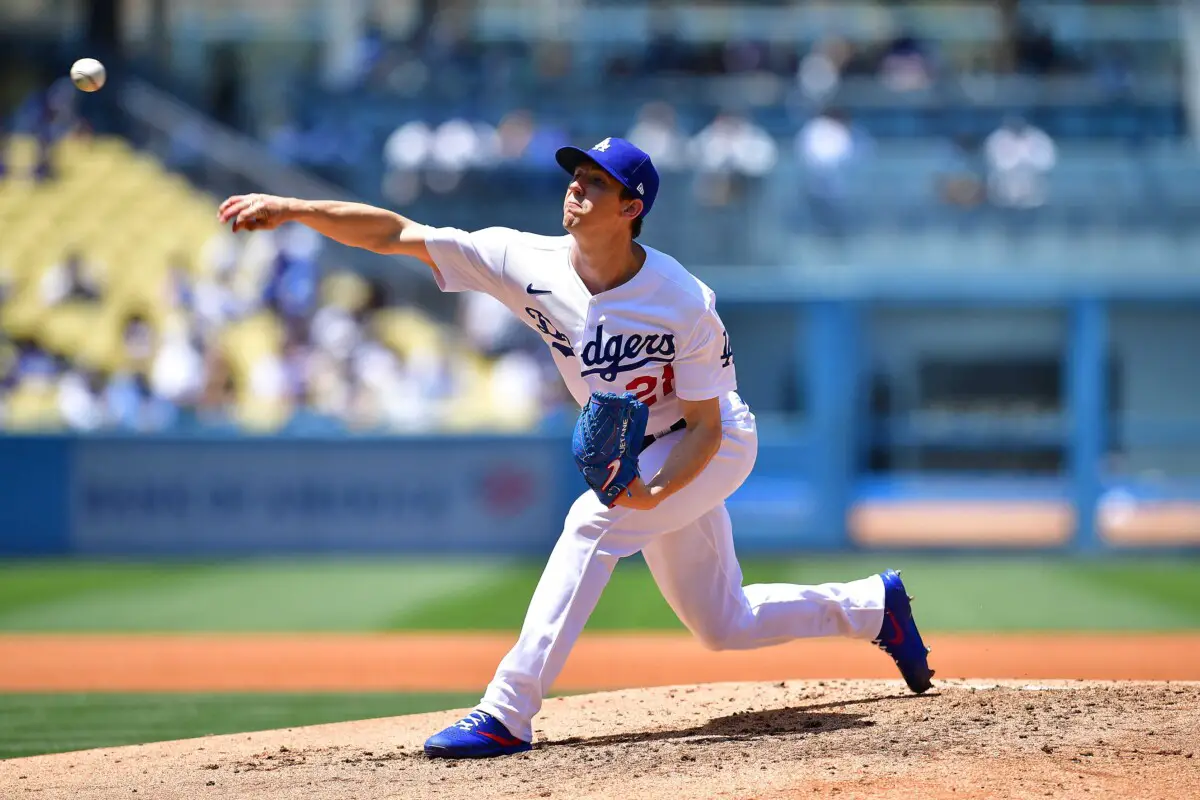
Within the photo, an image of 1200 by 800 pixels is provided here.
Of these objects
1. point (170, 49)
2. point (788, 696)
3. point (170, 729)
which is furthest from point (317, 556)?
point (170, 49)

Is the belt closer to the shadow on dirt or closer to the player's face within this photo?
the player's face

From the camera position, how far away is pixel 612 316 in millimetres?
4469

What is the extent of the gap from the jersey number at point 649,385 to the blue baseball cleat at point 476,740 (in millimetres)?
1074

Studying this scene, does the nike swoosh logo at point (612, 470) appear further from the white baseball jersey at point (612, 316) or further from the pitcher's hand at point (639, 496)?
the white baseball jersey at point (612, 316)

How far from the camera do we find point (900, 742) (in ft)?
14.6

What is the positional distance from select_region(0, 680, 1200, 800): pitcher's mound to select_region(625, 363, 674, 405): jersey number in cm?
108

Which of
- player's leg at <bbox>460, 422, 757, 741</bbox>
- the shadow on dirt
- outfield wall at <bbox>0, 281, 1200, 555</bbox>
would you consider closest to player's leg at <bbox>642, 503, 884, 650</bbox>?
player's leg at <bbox>460, 422, 757, 741</bbox>

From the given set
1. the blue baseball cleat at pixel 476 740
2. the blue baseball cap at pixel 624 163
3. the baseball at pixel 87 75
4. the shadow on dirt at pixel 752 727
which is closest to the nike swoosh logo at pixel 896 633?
the shadow on dirt at pixel 752 727

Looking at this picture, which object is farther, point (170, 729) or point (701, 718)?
point (170, 729)

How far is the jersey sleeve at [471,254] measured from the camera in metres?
4.66

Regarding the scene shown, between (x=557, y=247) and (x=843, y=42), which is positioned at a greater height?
(x=843, y=42)

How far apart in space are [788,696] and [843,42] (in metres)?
14.7

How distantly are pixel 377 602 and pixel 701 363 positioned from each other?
5.86 m

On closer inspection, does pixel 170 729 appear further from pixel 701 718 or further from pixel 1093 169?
pixel 1093 169
